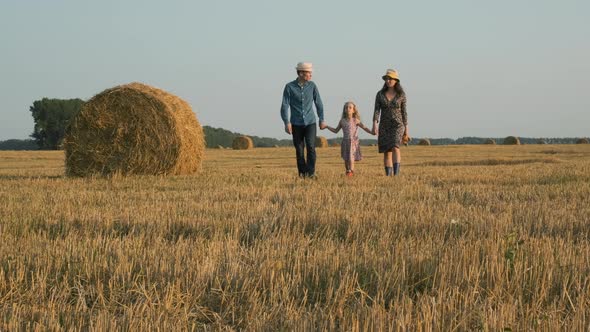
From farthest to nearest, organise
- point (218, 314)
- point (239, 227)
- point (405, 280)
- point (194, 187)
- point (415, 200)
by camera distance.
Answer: point (194, 187) → point (415, 200) → point (239, 227) → point (405, 280) → point (218, 314)

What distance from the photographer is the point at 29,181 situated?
34.4 ft

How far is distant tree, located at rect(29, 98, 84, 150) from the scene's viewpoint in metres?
63.5

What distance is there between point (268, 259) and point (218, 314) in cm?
73

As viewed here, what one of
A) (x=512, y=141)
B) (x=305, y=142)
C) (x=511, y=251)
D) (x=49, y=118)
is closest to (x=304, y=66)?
(x=305, y=142)

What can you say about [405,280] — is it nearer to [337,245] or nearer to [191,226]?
[337,245]

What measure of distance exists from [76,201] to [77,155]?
6.59 metres

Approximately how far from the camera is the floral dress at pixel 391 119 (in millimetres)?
11227

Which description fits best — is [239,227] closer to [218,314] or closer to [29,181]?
[218,314]

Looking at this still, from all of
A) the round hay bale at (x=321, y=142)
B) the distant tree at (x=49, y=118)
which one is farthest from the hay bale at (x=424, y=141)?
the distant tree at (x=49, y=118)

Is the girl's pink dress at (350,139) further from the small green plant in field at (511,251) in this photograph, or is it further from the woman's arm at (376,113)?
the small green plant in field at (511,251)

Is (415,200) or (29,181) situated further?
(29,181)

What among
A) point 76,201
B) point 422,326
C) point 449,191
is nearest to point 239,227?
point 422,326

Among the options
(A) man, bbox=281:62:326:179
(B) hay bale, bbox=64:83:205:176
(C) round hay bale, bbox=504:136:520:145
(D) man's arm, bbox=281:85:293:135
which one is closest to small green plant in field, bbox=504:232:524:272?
(A) man, bbox=281:62:326:179

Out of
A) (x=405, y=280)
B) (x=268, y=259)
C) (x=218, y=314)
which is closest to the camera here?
(x=218, y=314)
